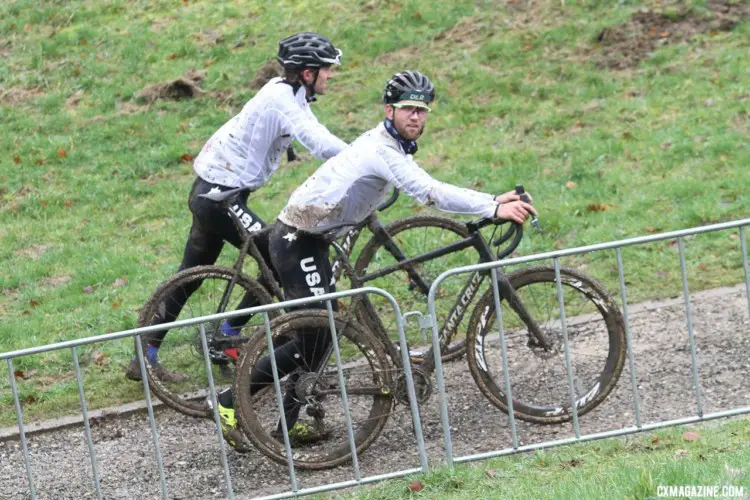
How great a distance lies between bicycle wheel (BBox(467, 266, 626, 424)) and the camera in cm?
667

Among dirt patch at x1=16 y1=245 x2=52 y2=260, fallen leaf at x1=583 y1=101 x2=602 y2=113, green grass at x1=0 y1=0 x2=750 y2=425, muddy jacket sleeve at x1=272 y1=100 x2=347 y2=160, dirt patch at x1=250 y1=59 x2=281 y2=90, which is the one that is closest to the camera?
muddy jacket sleeve at x1=272 y1=100 x2=347 y2=160

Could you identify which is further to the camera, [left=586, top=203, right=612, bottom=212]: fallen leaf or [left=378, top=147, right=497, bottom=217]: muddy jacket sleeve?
[left=586, top=203, right=612, bottom=212]: fallen leaf

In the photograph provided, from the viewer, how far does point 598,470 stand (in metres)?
5.75

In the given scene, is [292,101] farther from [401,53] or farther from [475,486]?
[401,53]

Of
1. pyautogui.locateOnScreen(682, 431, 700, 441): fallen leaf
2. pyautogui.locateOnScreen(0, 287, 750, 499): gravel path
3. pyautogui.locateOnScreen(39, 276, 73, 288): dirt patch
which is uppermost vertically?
pyautogui.locateOnScreen(682, 431, 700, 441): fallen leaf

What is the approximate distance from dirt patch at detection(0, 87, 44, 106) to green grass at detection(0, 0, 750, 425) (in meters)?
0.03

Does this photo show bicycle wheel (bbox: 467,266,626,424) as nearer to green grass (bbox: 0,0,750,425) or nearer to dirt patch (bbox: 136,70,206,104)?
green grass (bbox: 0,0,750,425)

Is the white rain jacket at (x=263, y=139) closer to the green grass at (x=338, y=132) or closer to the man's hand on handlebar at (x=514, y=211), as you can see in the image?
the man's hand on handlebar at (x=514, y=211)

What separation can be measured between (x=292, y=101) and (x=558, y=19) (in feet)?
24.0

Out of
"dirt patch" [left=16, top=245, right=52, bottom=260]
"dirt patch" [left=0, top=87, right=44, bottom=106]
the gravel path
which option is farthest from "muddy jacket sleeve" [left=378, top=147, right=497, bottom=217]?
"dirt patch" [left=0, top=87, right=44, bottom=106]

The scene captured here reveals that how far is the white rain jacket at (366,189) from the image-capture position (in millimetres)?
→ 6473
